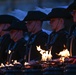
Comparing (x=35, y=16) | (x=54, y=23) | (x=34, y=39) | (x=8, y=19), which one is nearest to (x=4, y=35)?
(x=8, y=19)

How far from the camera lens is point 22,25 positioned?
12961 mm

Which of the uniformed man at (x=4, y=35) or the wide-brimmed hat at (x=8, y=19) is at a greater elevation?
the wide-brimmed hat at (x=8, y=19)

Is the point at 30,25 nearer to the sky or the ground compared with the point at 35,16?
nearer to the ground

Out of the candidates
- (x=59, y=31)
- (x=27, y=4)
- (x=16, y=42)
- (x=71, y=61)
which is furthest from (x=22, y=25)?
(x=27, y=4)

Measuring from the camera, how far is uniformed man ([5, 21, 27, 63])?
12.5m

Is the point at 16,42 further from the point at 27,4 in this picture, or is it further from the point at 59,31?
the point at 27,4

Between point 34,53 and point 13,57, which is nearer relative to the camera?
point 34,53

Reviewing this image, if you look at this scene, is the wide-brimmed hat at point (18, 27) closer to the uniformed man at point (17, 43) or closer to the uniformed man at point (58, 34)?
the uniformed man at point (17, 43)

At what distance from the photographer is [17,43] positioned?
41.0 ft

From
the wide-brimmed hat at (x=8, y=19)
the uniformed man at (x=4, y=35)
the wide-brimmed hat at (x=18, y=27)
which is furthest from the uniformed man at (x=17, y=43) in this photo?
the wide-brimmed hat at (x=8, y=19)

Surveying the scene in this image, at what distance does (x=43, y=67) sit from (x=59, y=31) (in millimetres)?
1073

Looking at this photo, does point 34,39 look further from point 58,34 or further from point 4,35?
point 4,35

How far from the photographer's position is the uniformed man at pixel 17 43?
1250cm

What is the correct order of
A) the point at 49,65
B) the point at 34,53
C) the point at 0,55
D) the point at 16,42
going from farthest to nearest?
the point at 0,55
the point at 16,42
the point at 34,53
the point at 49,65
